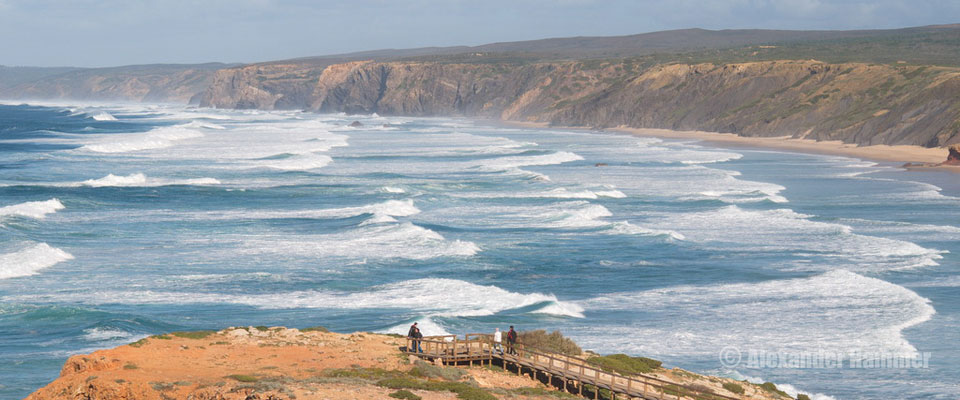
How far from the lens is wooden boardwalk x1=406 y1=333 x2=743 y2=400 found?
23438 millimetres

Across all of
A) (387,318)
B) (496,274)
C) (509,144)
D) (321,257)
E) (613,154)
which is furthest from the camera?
(509,144)

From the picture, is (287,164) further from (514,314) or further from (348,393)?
(348,393)

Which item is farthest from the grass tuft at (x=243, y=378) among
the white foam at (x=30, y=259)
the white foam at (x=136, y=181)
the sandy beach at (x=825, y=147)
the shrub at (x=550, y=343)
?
the sandy beach at (x=825, y=147)

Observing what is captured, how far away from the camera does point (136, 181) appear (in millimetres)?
71688

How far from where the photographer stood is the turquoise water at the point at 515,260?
1237 inches

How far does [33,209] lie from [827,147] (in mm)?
75259

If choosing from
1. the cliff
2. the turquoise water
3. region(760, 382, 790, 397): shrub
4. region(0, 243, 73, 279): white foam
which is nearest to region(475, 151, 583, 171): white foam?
the turquoise water

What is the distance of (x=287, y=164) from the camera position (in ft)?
291

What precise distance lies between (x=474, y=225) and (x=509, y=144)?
63758 millimetres

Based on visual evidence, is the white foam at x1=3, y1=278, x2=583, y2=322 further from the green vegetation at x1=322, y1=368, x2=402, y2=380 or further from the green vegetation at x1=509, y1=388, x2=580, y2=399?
the green vegetation at x1=509, y1=388, x2=580, y2=399

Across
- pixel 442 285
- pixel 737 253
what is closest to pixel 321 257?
pixel 442 285

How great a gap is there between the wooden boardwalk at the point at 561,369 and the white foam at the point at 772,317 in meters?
5.21

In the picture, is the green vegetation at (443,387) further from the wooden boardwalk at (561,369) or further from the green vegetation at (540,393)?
the wooden boardwalk at (561,369)

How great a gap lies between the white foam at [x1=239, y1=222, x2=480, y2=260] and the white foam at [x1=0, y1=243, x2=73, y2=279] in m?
7.56
